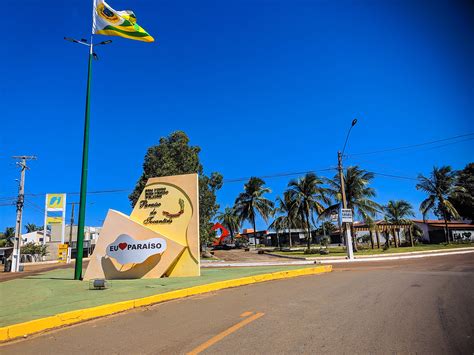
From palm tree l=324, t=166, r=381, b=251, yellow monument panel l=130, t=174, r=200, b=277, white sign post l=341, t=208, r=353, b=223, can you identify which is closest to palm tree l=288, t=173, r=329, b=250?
palm tree l=324, t=166, r=381, b=251

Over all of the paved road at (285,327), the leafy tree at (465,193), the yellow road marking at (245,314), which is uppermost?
the leafy tree at (465,193)

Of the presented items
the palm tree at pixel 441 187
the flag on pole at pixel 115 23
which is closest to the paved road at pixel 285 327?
the flag on pole at pixel 115 23

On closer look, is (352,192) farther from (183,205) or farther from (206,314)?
(206,314)

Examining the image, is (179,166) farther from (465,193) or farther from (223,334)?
(465,193)

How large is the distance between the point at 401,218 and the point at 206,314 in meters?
43.4

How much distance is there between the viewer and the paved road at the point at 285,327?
5.08 metres

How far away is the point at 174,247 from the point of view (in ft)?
51.9

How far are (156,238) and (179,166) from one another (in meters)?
17.0

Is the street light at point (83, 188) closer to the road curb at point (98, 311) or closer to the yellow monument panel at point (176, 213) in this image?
the yellow monument panel at point (176, 213)

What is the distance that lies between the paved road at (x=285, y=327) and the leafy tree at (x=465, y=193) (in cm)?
3928

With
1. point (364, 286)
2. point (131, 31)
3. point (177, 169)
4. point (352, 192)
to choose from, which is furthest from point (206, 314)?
point (352, 192)

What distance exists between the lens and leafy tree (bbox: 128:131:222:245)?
31125 millimetres

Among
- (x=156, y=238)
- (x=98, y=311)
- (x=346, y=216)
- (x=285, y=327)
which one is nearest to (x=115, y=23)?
(x=156, y=238)

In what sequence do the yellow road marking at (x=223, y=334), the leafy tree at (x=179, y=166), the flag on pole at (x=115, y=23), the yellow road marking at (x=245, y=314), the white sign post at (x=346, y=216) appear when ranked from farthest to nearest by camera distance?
the leafy tree at (x=179, y=166) < the white sign post at (x=346, y=216) < the flag on pole at (x=115, y=23) < the yellow road marking at (x=245, y=314) < the yellow road marking at (x=223, y=334)
